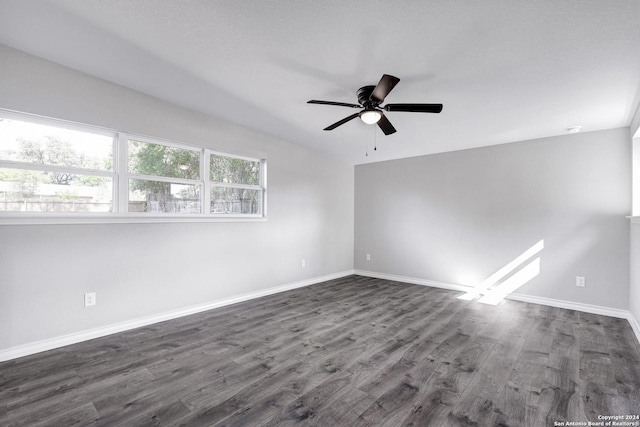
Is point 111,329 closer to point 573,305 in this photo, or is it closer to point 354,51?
point 354,51

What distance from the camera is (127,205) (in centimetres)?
309

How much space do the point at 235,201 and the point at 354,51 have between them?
8.83 feet

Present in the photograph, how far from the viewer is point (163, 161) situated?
3410 mm

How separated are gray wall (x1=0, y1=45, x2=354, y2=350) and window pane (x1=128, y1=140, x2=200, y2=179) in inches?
6.7

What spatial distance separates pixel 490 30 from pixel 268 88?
6.37 feet

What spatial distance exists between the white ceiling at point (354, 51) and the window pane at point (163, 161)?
0.59 metres

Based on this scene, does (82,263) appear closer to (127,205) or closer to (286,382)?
(127,205)

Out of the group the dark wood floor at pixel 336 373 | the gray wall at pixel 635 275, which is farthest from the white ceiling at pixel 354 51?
the dark wood floor at pixel 336 373

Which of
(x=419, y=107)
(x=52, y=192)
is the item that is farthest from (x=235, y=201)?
(x=419, y=107)

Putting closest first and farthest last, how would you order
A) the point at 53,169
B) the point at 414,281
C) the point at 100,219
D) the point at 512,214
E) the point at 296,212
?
the point at 53,169
the point at 100,219
the point at 512,214
the point at 296,212
the point at 414,281

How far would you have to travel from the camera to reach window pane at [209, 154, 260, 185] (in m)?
3.93

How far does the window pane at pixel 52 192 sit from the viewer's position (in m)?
2.46

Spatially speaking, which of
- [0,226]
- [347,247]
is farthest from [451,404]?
[347,247]

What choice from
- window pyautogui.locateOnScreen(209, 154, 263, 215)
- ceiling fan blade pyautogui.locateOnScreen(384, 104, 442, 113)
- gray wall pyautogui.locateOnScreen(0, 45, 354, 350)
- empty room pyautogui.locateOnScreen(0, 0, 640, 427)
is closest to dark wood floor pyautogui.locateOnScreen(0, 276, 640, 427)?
empty room pyautogui.locateOnScreen(0, 0, 640, 427)
